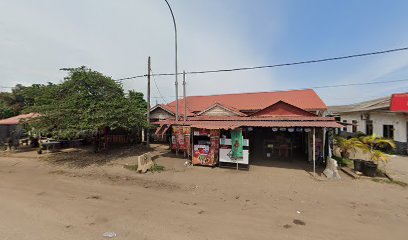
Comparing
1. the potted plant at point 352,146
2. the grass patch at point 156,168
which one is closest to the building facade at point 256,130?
the potted plant at point 352,146

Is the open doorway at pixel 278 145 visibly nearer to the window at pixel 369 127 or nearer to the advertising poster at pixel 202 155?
the advertising poster at pixel 202 155

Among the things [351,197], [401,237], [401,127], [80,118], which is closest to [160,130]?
[80,118]

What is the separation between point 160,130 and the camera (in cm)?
1612

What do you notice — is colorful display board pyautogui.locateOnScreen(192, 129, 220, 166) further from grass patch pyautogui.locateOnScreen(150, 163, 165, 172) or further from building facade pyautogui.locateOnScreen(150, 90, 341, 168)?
grass patch pyautogui.locateOnScreen(150, 163, 165, 172)

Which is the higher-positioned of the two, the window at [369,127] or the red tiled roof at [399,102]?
the red tiled roof at [399,102]

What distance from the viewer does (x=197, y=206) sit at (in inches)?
261

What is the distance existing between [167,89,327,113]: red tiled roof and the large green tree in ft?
28.2

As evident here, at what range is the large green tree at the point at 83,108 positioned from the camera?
42.5ft

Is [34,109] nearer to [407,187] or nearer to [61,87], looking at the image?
[61,87]

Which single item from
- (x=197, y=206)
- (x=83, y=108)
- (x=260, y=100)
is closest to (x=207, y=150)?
(x=197, y=206)

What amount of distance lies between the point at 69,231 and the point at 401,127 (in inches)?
898

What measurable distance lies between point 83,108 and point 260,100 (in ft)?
57.4

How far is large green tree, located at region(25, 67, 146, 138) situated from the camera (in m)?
13.0

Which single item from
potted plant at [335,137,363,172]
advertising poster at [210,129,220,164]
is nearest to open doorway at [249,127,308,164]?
potted plant at [335,137,363,172]
